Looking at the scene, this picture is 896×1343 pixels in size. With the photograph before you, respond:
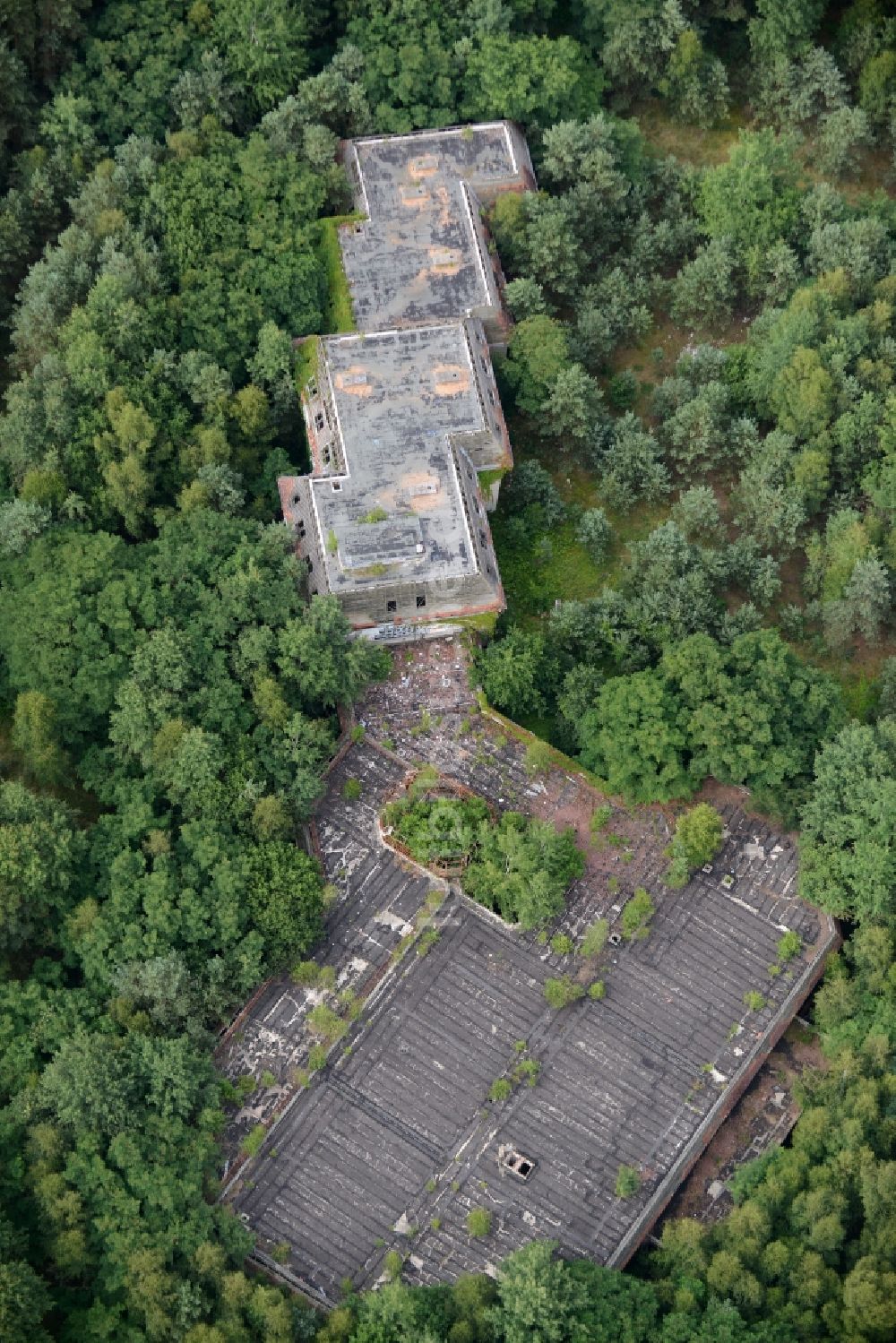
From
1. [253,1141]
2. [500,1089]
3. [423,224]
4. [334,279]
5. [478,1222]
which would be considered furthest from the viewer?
[423,224]

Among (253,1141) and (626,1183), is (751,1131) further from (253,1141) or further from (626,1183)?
(253,1141)

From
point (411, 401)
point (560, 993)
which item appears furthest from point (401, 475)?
point (560, 993)

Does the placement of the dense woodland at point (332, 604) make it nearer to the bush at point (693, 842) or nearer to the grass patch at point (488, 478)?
the bush at point (693, 842)

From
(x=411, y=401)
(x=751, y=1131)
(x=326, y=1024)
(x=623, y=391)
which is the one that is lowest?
(x=751, y=1131)

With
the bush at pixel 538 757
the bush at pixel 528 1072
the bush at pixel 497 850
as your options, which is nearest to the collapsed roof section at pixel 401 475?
the bush at pixel 538 757

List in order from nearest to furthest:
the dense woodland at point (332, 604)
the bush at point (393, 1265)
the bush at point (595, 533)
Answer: the dense woodland at point (332, 604) < the bush at point (393, 1265) < the bush at point (595, 533)

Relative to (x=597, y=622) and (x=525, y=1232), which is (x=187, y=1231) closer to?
(x=525, y=1232)

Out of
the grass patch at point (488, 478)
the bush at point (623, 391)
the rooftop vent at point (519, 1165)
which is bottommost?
the rooftop vent at point (519, 1165)
